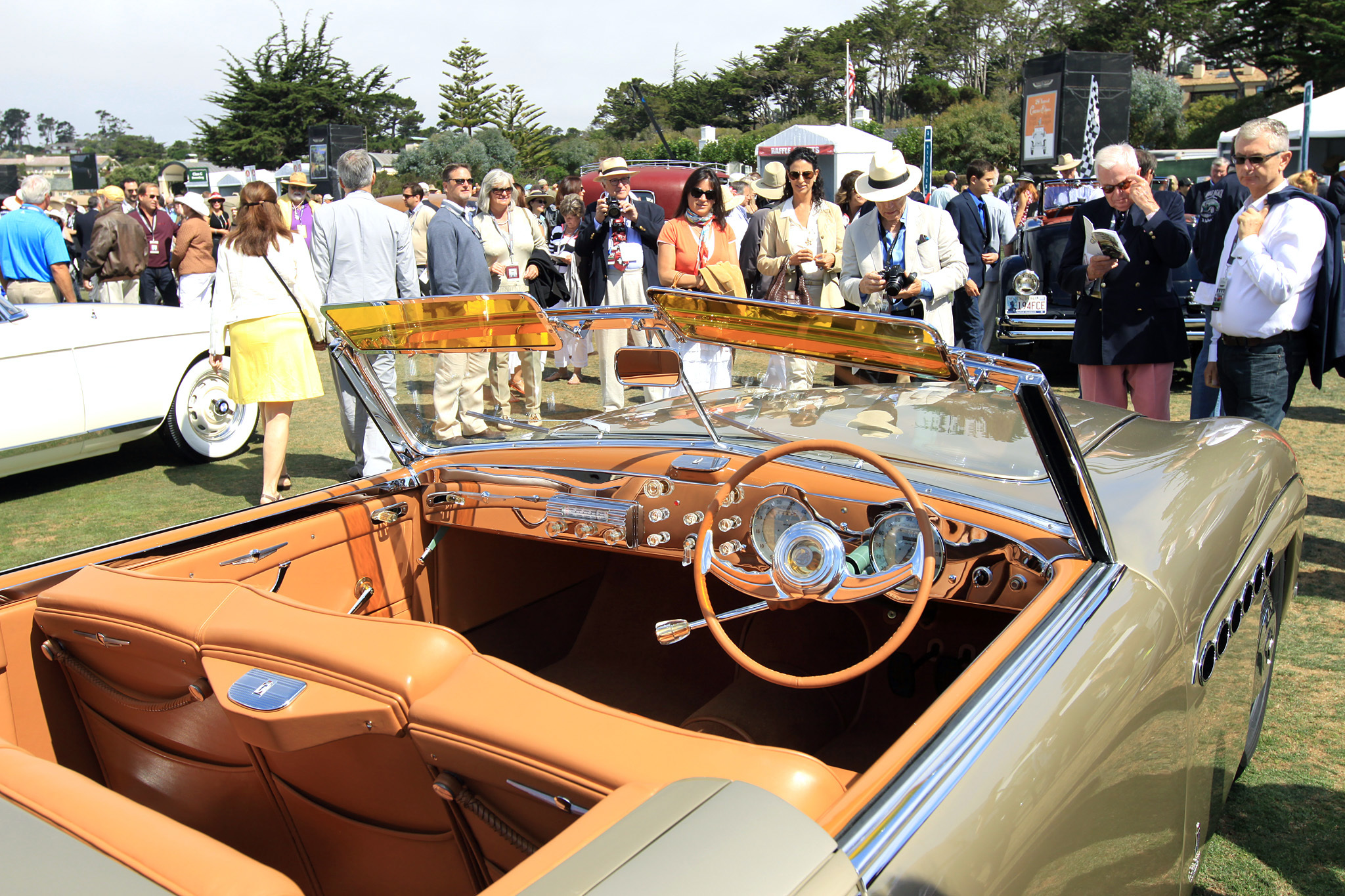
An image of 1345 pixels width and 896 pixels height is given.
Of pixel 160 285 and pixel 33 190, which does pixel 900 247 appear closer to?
pixel 33 190

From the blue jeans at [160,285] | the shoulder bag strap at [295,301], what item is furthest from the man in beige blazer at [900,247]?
the blue jeans at [160,285]

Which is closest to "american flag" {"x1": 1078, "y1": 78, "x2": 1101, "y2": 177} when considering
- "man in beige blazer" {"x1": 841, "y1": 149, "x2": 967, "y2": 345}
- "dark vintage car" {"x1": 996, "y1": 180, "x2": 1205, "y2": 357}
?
"dark vintage car" {"x1": 996, "y1": 180, "x2": 1205, "y2": 357}

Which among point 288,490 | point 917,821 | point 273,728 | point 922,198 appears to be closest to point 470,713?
point 273,728

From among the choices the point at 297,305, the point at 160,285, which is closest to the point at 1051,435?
the point at 297,305

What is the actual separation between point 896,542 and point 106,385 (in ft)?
18.2

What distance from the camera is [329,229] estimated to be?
18.1ft

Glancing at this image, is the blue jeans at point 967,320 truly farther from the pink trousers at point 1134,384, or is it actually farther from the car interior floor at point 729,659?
the car interior floor at point 729,659

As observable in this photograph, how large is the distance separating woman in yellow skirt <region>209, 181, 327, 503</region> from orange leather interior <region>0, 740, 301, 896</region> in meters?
4.00

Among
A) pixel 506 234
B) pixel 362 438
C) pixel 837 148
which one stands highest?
pixel 837 148

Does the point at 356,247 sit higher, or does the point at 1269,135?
the point at 1269,135

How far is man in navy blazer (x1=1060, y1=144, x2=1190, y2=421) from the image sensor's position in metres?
4.23

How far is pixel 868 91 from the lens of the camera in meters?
75.0

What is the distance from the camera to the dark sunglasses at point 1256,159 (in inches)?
150

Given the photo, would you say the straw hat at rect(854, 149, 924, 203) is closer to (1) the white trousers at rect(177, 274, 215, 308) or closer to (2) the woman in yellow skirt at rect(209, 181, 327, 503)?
(2) the woman in yellow skirt at rect(209, 181, 327, 503)
